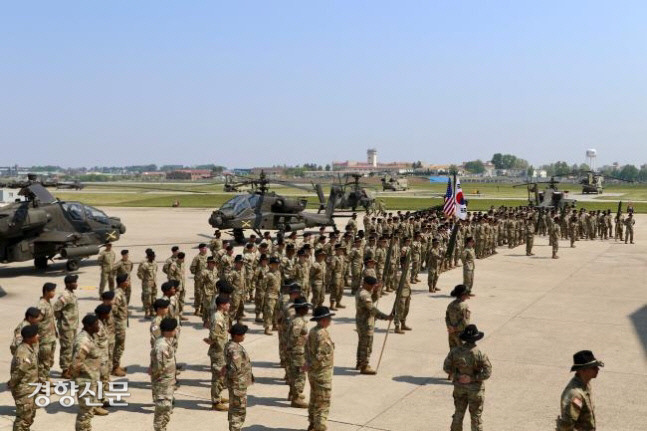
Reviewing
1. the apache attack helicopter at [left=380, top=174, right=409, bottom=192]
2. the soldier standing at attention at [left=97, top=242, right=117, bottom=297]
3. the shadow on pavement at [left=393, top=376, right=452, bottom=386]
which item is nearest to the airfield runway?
the shadow on pavement at [left=393, top=376, right=452, bottom=386]

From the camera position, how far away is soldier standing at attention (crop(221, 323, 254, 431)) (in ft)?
22.6

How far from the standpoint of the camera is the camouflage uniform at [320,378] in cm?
737

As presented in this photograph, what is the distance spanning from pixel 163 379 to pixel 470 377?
10.7 ft

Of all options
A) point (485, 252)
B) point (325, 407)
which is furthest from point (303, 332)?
point (485, 252)

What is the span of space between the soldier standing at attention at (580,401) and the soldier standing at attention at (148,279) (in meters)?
9.27

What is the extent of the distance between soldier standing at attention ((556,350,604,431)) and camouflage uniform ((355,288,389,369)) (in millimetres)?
3892

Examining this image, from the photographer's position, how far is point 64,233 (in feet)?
59.5

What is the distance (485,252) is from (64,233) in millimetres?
14206

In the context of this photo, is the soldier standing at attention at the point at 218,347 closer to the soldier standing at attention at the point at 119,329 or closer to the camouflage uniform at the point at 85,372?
the camouflage uniform at the point at 85,372

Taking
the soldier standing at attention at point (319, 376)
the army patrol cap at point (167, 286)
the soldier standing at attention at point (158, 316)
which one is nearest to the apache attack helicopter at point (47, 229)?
the army patrol cap at point (167, 286)

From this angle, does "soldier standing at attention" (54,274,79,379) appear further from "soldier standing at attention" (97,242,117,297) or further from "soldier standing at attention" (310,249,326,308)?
"soldier standing at attention" (310,249,326,308)

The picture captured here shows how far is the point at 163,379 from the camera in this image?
6.88 meters

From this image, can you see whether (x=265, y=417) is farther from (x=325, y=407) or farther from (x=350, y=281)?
(x=350, y=281)

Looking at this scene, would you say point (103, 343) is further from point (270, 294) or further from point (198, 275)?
point (198, 275)
